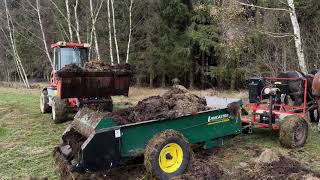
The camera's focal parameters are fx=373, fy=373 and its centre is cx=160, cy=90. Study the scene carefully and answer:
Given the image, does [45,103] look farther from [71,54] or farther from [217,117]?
[217,117]

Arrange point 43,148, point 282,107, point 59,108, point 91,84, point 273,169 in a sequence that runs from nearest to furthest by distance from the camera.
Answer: point 273,169 < point 43,148 < point 282,107 < point 91,84 < point 59,108

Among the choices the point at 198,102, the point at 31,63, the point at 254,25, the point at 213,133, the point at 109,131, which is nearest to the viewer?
the point at 109,131

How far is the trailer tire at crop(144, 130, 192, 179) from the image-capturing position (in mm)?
5090

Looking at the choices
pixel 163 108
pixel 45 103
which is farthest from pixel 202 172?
pixel 45 103

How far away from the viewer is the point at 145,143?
17.5 feet

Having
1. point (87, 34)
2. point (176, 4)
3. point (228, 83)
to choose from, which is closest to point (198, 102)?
point (228, 83)

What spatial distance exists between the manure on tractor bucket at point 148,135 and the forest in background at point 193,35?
909 cm

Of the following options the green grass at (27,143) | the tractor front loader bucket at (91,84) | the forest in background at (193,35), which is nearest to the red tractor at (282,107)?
the tractor front loader bucket at (91,84)

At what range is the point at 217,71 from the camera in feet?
70.2

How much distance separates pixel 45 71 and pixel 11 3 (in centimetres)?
743

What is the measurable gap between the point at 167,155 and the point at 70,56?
24.7ft

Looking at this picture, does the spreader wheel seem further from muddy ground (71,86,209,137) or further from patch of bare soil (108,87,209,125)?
patch of bare soil (108,87,209,125)

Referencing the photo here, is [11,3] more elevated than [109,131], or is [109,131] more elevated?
[11,3]

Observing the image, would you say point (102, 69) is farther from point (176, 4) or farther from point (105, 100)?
point (176, 4)
